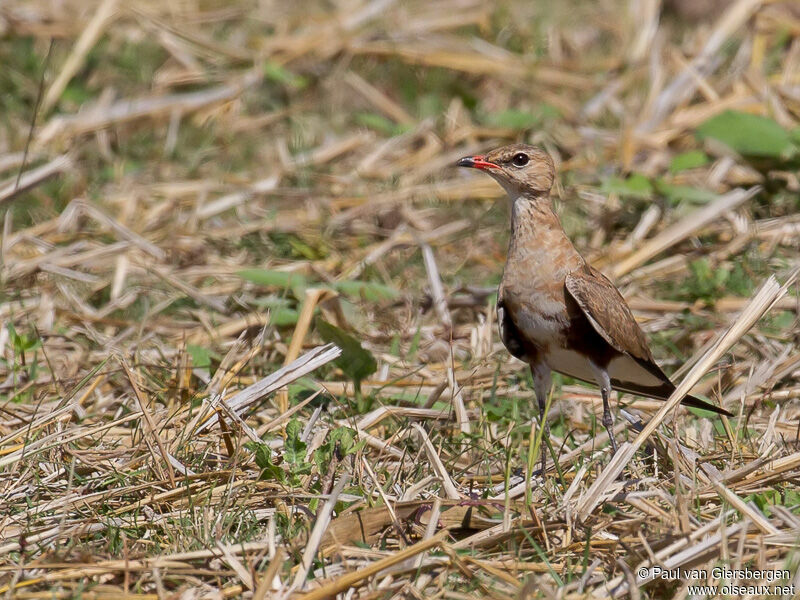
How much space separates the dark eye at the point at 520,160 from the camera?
4.61 metres

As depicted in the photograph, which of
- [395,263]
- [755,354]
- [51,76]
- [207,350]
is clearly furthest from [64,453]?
[51,76]

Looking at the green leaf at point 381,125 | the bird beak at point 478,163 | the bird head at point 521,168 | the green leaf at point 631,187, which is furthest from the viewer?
the green leaf at point 381,125

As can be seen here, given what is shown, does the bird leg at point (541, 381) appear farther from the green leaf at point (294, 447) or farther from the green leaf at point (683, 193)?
the green leaf at point (683, 193)

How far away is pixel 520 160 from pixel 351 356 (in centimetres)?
112

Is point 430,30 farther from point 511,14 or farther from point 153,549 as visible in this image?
point 153,549

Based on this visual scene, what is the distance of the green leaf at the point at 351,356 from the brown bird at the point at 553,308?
67cm

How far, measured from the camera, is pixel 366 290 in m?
5.79

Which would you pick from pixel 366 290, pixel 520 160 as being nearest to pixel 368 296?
pixel 366 290

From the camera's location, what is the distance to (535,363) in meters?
4.54

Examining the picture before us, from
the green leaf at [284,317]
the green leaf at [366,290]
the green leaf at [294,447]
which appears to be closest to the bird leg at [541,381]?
the green leaf at [294,447]

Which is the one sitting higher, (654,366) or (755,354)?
(654,366)

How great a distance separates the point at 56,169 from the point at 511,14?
4587 mm

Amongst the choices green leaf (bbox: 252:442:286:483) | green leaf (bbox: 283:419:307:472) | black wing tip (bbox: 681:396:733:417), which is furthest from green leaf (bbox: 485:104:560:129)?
green leaf (bbox: 252:442:286:483)

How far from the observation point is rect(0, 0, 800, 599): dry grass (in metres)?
3.60
